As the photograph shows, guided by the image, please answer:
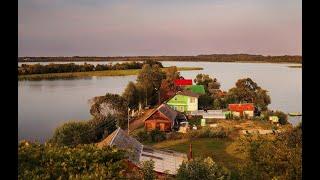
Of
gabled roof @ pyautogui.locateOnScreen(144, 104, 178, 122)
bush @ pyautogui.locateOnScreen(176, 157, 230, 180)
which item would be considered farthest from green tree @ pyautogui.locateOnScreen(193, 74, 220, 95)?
bush @ pyautogui.locateOnScreen(176, 157, 230, 180)

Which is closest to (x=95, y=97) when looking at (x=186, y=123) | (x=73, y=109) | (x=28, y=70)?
(x=73, y=109)

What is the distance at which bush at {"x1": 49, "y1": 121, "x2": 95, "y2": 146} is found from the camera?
10.7 m

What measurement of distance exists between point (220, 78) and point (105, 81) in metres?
6.95

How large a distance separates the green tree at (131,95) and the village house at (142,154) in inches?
246

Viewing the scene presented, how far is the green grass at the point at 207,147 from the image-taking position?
10.3 m

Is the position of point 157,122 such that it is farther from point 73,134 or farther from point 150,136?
point 73,134

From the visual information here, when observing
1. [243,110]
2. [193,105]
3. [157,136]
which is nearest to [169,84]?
[193,105]

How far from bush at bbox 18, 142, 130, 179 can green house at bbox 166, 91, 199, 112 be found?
12.9 metres

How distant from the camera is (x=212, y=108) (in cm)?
1844

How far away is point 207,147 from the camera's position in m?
11.9

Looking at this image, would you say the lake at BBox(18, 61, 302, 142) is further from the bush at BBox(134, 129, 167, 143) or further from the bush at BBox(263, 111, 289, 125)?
the bush at BBox(134, 129, 167, 143)

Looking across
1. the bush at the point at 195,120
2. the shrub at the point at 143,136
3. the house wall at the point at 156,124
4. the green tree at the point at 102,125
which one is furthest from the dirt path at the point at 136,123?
the bush at the point at 195,120
